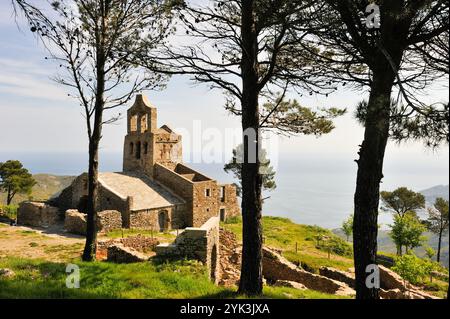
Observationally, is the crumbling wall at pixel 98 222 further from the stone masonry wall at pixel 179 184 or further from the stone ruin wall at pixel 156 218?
the stone masonry wall at pixel 179 184

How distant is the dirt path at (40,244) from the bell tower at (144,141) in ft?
38.2

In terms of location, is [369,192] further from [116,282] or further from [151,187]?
[151,187]

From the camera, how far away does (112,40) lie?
12.1 metres

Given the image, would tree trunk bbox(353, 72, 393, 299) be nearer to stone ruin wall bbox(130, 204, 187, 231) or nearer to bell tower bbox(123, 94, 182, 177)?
stone ruin wall bbox(130, 204, 187, 231)

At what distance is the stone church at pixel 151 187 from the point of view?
28.5 metres

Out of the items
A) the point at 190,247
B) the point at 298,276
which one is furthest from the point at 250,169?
the point at 298,276

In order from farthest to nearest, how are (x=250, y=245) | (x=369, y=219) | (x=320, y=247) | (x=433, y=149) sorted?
1. (x=320, y=247)
2. (x=250, y=245)
3. (x=369, y=219)
4. (x=433, y=149)

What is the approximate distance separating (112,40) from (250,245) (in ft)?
27.7

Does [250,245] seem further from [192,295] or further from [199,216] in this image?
[199,216]

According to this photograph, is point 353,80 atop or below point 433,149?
atop

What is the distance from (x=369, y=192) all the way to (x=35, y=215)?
26.2m

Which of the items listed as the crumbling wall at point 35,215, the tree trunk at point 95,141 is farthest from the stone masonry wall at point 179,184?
the tree trunk at point 95,141

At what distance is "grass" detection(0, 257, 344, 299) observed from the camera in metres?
7.53
